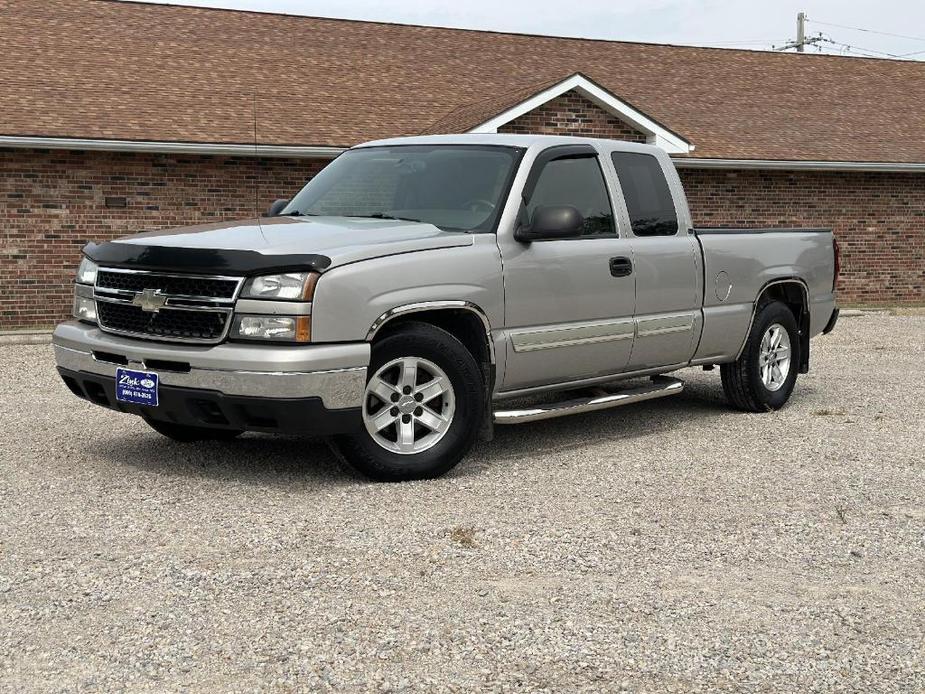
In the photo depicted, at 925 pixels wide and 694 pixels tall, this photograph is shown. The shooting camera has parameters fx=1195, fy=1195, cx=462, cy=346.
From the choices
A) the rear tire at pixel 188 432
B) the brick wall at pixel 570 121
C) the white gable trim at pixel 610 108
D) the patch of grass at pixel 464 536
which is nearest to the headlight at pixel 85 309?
the rear tire at pixel 188 432

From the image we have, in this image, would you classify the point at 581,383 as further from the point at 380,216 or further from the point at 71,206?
the point at 71,206

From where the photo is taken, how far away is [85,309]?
6.98 metres

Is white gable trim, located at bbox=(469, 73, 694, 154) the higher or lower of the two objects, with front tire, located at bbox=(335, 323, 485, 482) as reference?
higher

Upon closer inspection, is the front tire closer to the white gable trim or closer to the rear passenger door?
the rear passenger door

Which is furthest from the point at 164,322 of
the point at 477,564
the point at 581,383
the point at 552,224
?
the point at 581,383

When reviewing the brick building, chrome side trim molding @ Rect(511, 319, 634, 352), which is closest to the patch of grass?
chrome side trim molding @ Rect(511, 319, 634, 352)

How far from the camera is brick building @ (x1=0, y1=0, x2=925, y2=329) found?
16703 mm

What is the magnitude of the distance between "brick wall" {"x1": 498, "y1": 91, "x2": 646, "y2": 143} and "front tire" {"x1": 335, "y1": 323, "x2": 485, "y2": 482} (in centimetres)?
1214

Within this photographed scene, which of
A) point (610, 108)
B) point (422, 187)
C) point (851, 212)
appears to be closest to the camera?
point (422, 187)

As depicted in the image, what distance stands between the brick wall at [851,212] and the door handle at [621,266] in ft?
44.6

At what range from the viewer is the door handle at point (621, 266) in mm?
7695

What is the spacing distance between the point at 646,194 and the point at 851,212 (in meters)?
15.5

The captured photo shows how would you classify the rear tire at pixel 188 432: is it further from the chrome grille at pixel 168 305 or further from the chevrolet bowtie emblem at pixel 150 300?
the chevrolet bowtie emblem at pixel 150 300

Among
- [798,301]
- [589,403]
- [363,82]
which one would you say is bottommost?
[589,403]
